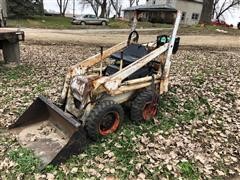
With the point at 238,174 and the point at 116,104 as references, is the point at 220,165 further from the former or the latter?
the point at 116,104

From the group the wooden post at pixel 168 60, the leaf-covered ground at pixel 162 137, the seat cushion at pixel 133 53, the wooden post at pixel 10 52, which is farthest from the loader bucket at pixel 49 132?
the wooden post at pixel 10 52

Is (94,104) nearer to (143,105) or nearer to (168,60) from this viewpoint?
(143,105)

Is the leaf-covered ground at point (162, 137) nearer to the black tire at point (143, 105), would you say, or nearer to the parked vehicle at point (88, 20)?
the black tire at point (143, 105)

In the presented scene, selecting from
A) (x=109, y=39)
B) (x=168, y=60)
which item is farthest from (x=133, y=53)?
(x=109, y=39)

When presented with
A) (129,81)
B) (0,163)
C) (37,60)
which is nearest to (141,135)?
(129,81)

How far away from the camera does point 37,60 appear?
29.2 feet

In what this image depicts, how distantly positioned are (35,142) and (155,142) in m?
1.83

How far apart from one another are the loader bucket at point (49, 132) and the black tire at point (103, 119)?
0.59 feet

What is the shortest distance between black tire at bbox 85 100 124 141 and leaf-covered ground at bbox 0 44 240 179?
0.15 meters

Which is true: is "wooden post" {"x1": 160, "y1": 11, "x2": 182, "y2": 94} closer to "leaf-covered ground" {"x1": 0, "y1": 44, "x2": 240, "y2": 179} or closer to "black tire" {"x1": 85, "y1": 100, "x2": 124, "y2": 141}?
"leaf-covered ground" {"x1": 0, "y1": 44, "x2": 240, "y2": 179}

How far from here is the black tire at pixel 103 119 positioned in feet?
12.9

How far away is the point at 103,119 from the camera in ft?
13.6

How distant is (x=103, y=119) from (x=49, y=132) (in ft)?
2.98

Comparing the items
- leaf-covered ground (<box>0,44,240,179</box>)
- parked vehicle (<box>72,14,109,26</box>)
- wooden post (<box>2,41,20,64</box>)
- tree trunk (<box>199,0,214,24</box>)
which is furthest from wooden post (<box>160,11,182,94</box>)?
parked vehicle (<box>72,14,109,26</box>)
